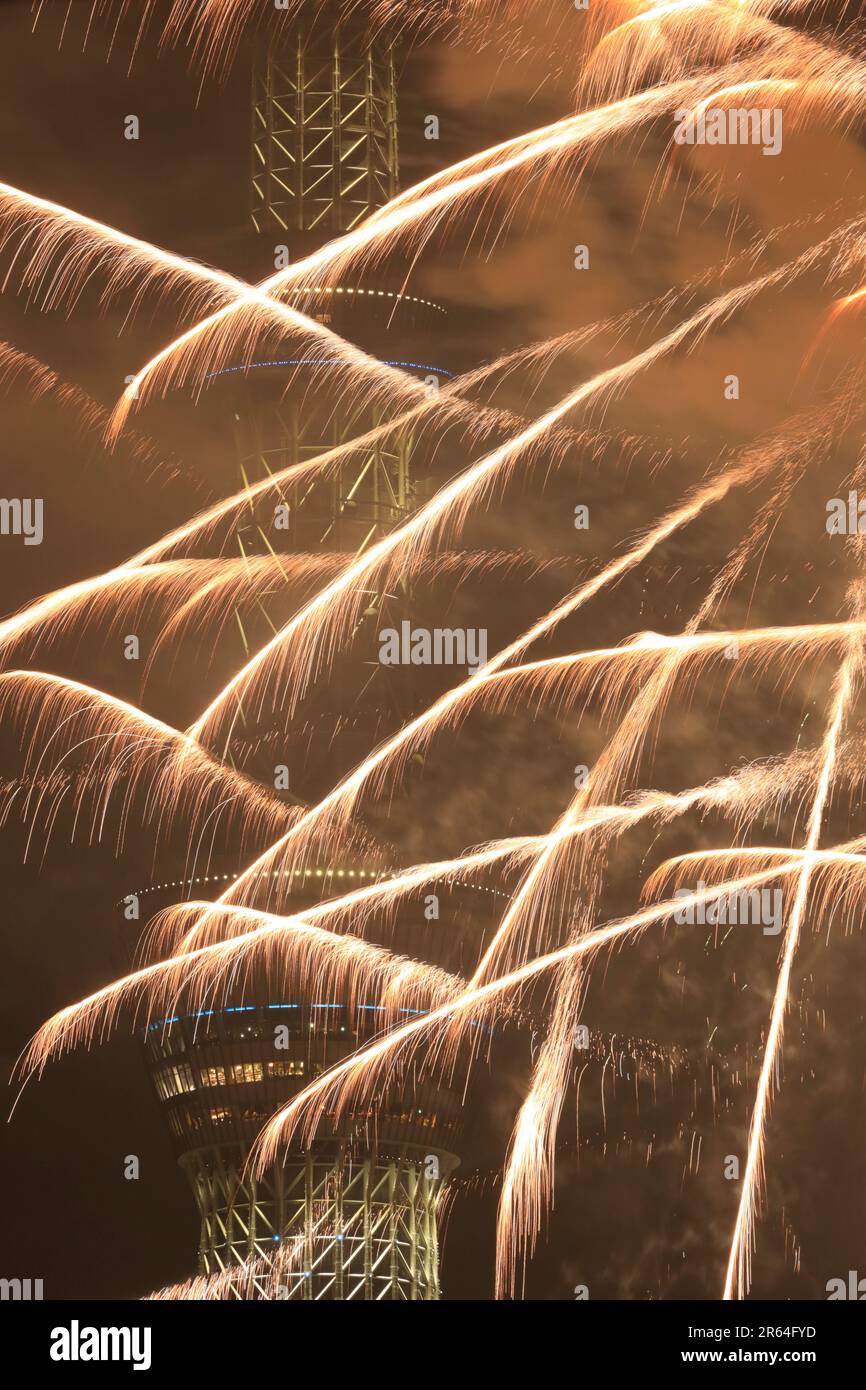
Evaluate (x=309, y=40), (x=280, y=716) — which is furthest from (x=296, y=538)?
(x=309, y=40)

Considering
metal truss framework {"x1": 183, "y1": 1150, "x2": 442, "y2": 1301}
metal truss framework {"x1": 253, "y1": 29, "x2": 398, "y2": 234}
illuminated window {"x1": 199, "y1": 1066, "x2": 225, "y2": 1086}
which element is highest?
metal truss framework {"x1": 253, "y1": 29, "x2": 398, "y2": 234}

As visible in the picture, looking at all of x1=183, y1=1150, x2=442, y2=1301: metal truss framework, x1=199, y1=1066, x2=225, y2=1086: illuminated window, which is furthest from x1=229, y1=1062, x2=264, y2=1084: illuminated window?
x1=183, y1=1150, x2=442, y2=1301: metal truss framework

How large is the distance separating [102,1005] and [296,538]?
3120 centimetres

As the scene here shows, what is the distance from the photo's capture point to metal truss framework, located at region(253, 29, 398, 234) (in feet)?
263

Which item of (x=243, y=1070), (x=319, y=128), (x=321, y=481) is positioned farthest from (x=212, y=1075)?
(x=319, y=128)

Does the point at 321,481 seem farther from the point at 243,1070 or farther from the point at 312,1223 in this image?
the point at 312,1223

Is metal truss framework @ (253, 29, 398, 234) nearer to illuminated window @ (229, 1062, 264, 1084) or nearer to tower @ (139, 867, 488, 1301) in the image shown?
tower @ (139, 867, 488, 1301)

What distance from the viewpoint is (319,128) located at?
79438 millimetres

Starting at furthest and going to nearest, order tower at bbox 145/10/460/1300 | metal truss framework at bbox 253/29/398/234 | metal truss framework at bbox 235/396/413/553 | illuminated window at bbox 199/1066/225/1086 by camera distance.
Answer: illuminated window at bbox 199/1066/225/1086 → metal truss framework at bbox 235/396/413/553 → tower at bbox 145/10/460/1300 → metal truss framework at bbox 253/29/398/234

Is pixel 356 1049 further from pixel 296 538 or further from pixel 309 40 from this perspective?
pixel 309 40

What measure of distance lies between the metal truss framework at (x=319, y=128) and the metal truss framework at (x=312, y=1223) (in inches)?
1467

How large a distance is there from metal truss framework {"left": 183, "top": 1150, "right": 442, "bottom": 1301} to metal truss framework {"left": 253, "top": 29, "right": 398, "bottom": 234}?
37266 mm

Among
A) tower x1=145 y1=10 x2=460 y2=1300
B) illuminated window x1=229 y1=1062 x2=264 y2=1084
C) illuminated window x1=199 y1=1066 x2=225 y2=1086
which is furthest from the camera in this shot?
illuminated window x1=229 y1=1062 x2=264 y2=1084

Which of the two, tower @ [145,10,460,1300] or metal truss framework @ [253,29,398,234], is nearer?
metal truss framework @ [253,29,398,234]
